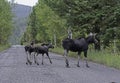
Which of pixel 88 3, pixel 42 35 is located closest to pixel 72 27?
pixel 88 3

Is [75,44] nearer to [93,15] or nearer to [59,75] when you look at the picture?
[59,75]

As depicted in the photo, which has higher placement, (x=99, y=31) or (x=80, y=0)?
(x=80, y=0)

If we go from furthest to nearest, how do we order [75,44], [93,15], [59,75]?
1. [93,15]
2. [75,44]
3. [59,75]

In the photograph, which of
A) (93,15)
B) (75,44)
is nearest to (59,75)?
(75,44)

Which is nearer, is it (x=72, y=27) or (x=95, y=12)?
(x=95, y=12)

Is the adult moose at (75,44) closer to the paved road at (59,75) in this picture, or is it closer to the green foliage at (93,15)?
A: the paved road at (59,75)

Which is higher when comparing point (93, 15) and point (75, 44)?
point (93, 15)

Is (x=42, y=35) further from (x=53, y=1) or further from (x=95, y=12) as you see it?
(x=95, y=12)

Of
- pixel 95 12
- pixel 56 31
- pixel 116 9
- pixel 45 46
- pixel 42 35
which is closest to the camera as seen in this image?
pixel 45 46

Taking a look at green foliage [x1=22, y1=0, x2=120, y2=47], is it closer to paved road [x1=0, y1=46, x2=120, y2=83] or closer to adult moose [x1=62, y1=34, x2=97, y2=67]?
adult moose [x1=62, y1=34, x2=97, y2=67]

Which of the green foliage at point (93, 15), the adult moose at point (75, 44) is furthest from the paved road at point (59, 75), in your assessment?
the green foliage at point (93, 15)

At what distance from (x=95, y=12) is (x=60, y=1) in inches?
188

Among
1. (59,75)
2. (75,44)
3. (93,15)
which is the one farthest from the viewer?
(93,15)

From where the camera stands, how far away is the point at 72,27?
36.1 m
